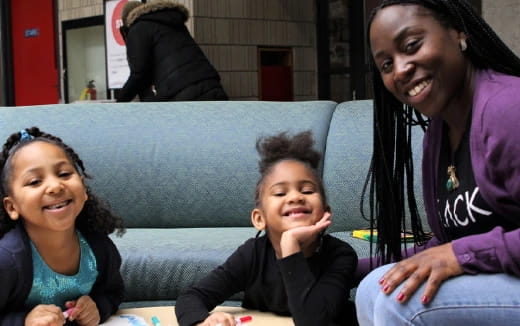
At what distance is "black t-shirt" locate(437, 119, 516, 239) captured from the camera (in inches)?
59.2

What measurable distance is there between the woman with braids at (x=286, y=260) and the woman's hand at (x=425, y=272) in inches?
14.8

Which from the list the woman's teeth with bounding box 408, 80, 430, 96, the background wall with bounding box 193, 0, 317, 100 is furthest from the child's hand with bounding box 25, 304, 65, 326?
the background wall with bounding box 193, 0, 317, 100

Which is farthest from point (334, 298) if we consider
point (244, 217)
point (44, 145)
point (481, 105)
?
point (244, 217)

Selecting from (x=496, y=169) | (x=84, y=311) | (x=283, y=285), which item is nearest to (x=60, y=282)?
(x=84, y=311)

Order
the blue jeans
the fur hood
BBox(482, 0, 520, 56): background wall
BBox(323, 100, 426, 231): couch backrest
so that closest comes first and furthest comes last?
the blue jeans, BBox(323, 100, 426, 231): couch backrest, the fur hood, BBox(482, 0, 520, 56): background wall

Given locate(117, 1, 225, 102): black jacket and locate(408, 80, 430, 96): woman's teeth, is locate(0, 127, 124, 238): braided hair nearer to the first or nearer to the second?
locate(408, 80, 430, 96): woman's teeth

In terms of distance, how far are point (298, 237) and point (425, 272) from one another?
0.48 meters

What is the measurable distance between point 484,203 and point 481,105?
0.65 feet

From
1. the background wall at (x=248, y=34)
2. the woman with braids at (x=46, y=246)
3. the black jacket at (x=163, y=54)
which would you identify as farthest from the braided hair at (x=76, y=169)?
the background wall at (x=248, y=34)

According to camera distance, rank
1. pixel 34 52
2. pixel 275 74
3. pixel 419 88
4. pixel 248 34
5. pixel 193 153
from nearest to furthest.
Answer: pixel 419 88
pixel 193 153
pixel 248 34
pixel 275 74
pixel 34 52

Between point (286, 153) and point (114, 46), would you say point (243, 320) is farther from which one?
point (114, 46)

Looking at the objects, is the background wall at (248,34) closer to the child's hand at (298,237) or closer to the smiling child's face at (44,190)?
the smiling child's face at (44,190)

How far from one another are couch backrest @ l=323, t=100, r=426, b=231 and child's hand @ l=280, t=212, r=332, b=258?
979mm

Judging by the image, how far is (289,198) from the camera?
1977mm
